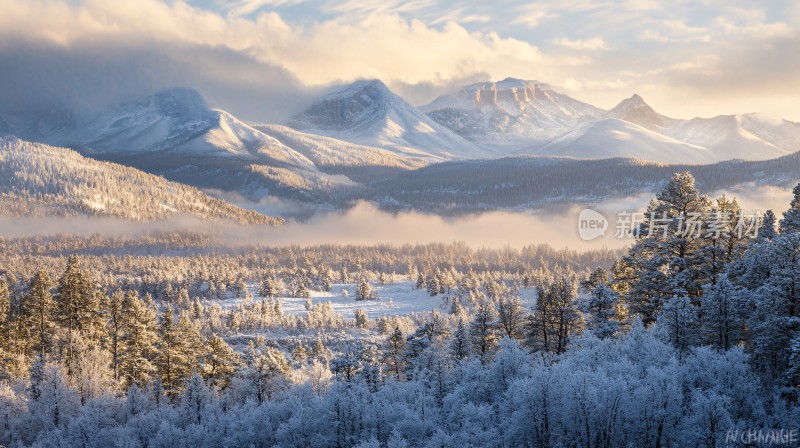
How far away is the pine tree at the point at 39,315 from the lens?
5359cm

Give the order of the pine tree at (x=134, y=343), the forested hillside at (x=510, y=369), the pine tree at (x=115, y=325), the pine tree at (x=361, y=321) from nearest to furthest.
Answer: the forested hillside at (x=510, y=369) < the pine tree at (x=134, y=343) < the pine tree at (x=115, y=325) < the pine tree at (x=361, y=321)

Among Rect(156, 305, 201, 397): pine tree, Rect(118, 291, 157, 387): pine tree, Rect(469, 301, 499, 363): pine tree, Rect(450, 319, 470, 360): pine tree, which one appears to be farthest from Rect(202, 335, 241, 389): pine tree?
Rect(469, 301, 499, 363): pine tree

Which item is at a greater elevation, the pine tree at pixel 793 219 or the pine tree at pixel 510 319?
the pine tree at pixel 793 219

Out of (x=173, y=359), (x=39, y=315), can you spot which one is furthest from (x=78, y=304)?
(x=173, y=359)

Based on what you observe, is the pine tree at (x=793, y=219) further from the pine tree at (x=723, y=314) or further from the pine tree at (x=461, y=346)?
the pine tree at (x=461, y=346)

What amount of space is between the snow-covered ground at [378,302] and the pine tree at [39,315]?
102 metres

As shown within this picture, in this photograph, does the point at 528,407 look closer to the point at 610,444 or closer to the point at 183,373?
the point at 610,444

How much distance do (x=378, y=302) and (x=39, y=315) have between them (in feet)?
435

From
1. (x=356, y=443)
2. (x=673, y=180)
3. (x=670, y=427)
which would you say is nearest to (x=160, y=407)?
(x=356, y=443)

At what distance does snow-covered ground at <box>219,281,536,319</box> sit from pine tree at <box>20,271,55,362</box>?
10186 cm

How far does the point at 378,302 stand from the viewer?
183 meters

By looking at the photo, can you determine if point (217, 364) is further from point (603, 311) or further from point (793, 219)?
point (793, 219)

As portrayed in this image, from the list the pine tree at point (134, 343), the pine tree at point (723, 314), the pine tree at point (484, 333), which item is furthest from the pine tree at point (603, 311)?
the pine tree at point (134, 343)

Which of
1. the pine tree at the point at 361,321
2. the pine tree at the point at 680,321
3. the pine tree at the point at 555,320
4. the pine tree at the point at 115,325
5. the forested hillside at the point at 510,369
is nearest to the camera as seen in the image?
the forested hillside at the point at 510,369
